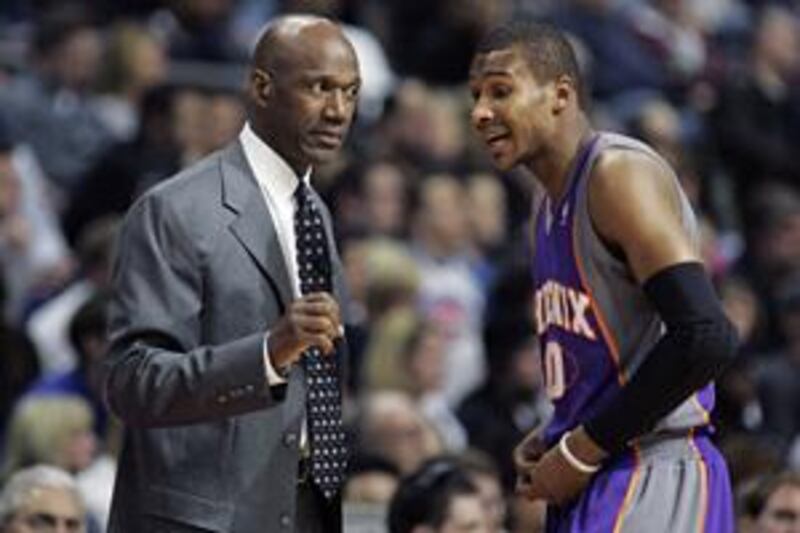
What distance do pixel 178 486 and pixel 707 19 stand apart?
11304 mm

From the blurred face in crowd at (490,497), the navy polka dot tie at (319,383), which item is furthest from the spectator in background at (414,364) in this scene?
the navy polka dot tie at (319,383)

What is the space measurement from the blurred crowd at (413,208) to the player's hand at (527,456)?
5.55 feet

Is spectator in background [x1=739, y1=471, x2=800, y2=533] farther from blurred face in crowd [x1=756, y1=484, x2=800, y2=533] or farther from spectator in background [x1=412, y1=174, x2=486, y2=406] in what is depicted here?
spectator in background [x1=412, y1=174, x2=486, y2=406]

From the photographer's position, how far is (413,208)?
12094 millimetres

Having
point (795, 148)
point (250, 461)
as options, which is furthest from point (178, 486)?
point (795, 148)

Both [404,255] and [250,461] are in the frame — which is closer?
[250,461]

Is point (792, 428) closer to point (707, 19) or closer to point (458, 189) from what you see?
point (458, 189)

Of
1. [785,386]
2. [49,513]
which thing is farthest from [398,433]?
[49,513]

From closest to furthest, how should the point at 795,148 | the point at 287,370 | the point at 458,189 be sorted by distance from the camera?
the point at 287,370
the point at 458,189
the point at 795,148

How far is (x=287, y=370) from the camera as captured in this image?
5508 millimetres

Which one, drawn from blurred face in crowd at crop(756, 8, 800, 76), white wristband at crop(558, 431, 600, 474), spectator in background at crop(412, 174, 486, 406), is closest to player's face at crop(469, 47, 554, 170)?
white wristband at crop(558, 431, 600, 474)

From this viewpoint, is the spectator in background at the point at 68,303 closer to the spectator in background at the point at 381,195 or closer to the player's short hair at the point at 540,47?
the spectator in background at the point at 381,195

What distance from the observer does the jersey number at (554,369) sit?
5.67m

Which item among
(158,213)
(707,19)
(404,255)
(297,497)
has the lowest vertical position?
(297,497)
